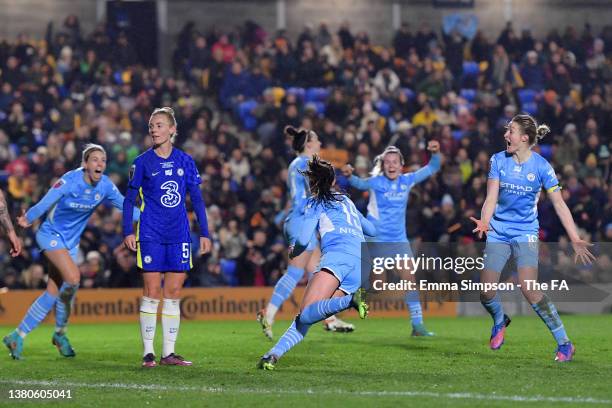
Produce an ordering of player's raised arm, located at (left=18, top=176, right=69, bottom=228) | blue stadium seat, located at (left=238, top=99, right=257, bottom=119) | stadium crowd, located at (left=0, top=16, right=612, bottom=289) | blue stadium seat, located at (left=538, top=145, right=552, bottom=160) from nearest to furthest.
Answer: player's raised arm, located at (left=18, top=176, right=69, bottom=228) → stadium crowd, located at (left=0, top=16, right=612, bottom=289) → blue stadium seat, located at (left=538, top=145, right=552, bottom=160) → blue stadium seat, located at (left=238, top=99, right=257, bottom=119)

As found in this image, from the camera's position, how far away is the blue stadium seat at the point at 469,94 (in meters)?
24.1

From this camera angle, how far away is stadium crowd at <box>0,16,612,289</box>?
19.5m

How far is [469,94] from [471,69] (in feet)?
3.33

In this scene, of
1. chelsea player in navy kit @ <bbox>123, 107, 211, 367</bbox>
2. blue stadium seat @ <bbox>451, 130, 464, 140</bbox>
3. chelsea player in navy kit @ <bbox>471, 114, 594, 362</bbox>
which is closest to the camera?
chelsea player in navy kit @ <bbox>123, 107, 211, 367</bbox>

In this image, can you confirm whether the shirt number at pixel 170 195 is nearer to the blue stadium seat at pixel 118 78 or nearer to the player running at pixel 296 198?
the player running at pixel 296 198

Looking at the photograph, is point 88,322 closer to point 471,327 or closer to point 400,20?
point 471,327

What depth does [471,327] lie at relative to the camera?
50.2 feet

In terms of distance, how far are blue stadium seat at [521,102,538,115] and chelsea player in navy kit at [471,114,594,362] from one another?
13.4 m

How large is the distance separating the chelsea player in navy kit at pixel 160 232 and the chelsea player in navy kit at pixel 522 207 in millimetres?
2820

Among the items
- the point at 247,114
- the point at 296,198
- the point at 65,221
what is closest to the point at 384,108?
the point at 247,114

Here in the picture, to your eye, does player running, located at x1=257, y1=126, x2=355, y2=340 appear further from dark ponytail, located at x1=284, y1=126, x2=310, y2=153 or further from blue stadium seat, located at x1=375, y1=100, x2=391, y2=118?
blue stadium seat, located at x1=375, y1=100, x2=391, y2=118

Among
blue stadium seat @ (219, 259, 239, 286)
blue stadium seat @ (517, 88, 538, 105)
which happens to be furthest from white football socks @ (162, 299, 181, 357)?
blue stadium seat @ (517, 88, 538, 105)

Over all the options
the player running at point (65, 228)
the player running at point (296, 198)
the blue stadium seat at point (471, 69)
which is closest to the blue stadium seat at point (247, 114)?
the blue stadium seat at point (471, 69)

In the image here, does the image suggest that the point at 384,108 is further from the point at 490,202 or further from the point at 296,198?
the point at 490,202
